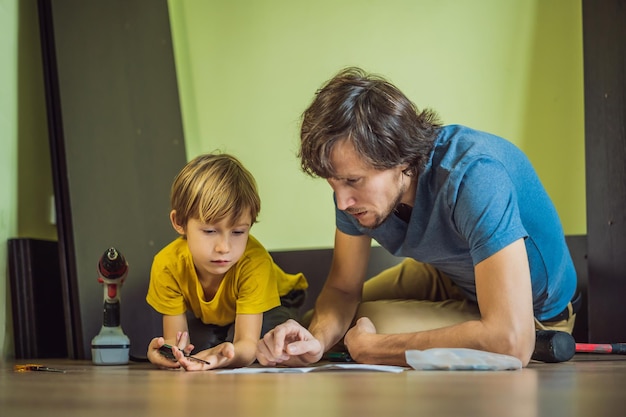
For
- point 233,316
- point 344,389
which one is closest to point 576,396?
point 344,389

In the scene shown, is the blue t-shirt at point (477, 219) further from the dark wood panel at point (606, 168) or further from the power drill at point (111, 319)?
the power drill at point (111, 319)

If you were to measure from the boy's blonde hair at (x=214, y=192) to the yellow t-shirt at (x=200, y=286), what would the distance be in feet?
0.42

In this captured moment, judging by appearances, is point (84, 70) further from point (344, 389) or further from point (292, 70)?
point (344, 389)

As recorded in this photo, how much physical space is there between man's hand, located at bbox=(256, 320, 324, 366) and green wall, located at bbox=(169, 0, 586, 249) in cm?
134

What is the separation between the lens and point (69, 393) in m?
1.12

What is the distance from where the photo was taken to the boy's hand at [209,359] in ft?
5.76

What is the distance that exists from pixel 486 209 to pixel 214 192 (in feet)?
2.33

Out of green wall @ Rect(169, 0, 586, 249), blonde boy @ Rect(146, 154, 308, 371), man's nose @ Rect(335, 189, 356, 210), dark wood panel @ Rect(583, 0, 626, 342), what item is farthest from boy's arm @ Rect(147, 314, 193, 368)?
dark wood panel @ Rect(583, 0, 626, 342)

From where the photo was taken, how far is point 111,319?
7.56ft

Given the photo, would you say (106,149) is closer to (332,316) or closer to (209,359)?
(332,316)

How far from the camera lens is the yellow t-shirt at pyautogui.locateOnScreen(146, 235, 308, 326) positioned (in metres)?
2.13

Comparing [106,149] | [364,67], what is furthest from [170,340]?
[364,67]

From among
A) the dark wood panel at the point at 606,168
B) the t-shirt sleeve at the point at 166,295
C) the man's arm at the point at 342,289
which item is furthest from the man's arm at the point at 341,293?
the dark wood panel at the point at 606,168

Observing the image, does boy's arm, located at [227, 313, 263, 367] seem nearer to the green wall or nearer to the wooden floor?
the wooden floor
